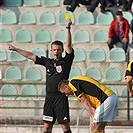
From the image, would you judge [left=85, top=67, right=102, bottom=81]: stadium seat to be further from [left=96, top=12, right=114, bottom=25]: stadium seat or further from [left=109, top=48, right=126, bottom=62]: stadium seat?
[left=96, top=12, right=114, bottom=25]: stadium seat

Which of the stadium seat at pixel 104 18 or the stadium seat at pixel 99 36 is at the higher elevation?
the stadium seat at pixel 104 18

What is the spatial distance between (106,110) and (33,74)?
17.2 ft

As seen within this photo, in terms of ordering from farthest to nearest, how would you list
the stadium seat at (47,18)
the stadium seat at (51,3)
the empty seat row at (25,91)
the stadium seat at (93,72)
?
the stadium seat at (51,3), the stadium seat at (47,18), the stadium seat at (93,72), the empty seat row at (25,91)

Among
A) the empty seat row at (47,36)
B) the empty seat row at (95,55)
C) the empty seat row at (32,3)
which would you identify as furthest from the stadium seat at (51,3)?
the empty seat row at (95,55)

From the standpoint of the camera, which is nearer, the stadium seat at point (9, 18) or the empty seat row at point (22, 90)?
the empty seat row at point (22, 90)

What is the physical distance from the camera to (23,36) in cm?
1563

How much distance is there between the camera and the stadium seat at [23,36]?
1562 cm

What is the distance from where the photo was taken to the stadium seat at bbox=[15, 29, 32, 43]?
51.2 ft

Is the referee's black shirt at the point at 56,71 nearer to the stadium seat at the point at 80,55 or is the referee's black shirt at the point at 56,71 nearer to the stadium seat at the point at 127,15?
the stadium seat at the point at 80,55

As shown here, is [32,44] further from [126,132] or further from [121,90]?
[126,132]

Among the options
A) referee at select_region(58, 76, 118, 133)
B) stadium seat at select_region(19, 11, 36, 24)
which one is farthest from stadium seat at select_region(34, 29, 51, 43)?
referee at select_region(58, 76, 118, 133)

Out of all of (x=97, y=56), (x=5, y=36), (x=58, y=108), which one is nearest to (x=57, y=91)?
(x=58, y=108)

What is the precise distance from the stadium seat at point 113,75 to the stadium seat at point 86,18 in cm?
240

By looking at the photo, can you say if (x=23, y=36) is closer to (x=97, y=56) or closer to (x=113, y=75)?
(x=97, y=56)
